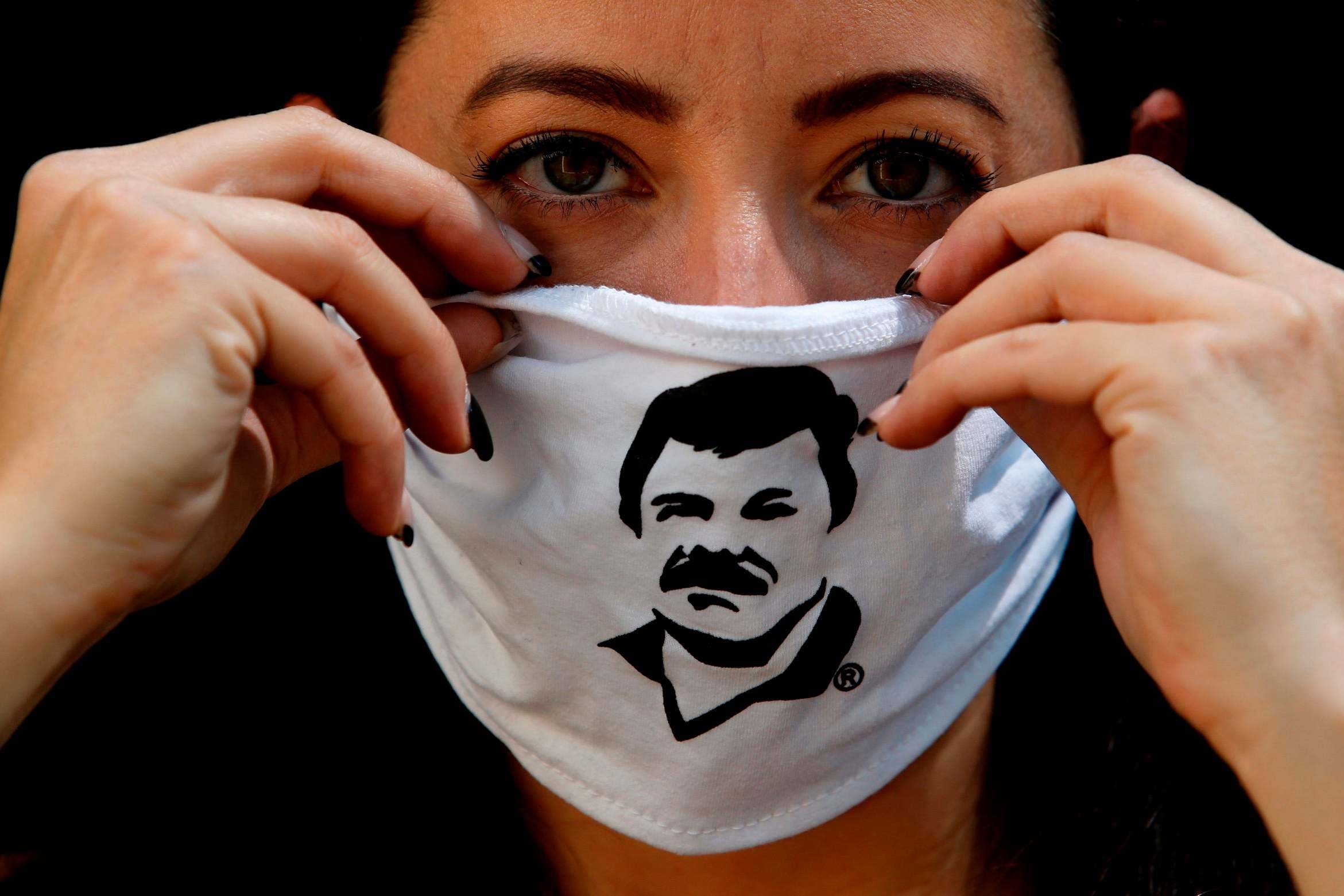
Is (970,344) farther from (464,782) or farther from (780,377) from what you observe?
(464,782)

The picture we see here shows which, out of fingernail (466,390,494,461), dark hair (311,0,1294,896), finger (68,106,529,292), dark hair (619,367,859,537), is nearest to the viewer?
finger (68,106,529,292)

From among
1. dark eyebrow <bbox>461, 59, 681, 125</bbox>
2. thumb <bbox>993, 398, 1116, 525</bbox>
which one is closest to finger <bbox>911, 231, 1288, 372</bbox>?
thumb <bbox>993, 398, 1116, 525</bbox>

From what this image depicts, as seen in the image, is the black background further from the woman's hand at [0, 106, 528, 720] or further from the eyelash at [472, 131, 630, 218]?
the woman's hand at [0, 106, 528, 720]

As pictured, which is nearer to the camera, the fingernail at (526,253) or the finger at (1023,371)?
the finger at (1023,371)

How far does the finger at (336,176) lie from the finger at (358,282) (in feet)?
0.16

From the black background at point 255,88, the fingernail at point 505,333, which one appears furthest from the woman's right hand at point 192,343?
the black background at point 255,88

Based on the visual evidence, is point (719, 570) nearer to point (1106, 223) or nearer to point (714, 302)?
point (714, 302)

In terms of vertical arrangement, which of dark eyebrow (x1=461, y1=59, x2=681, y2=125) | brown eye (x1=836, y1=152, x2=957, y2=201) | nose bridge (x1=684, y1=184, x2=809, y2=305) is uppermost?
dark eyebrow (x1=461, y1=59, x2=681, y2=125)

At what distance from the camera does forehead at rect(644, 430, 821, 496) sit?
4.89ft

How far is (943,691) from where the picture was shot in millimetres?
1755

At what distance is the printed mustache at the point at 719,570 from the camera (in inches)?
59.7

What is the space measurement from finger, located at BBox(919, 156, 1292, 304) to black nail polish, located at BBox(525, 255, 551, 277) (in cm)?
46

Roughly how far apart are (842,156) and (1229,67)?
1.18m

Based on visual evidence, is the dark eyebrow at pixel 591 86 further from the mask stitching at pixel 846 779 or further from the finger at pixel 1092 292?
the mask stitching at pixel 846 779
